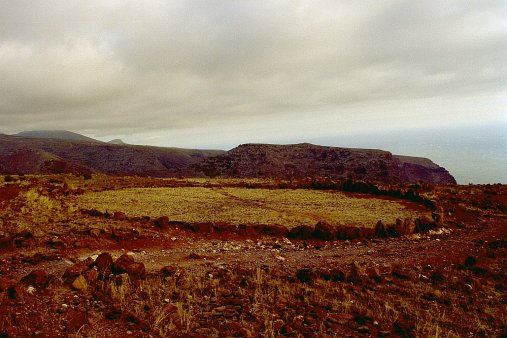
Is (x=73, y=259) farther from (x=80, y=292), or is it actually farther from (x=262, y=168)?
(x=262, y=168)

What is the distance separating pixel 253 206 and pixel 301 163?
221ft

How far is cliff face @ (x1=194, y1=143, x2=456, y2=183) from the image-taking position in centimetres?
8238

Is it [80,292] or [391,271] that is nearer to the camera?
[80,292]

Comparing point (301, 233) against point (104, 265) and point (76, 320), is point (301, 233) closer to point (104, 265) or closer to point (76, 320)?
point (104, 265)

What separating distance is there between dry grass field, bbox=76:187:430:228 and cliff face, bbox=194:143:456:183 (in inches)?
2064

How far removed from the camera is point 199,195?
2602 centimetres

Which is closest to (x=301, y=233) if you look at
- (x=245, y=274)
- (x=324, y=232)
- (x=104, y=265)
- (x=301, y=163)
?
(x=324, y=232)

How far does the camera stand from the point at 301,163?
88.1m

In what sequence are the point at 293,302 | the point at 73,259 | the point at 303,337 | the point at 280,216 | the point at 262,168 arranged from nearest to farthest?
1. the point at 303,337
2. the point at 293,302
3. the point at 73,259
4. the point at 280,216
5. the point at 262,168

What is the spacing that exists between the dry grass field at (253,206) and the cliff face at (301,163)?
52.4m

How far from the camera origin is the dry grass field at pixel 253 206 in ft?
57.6

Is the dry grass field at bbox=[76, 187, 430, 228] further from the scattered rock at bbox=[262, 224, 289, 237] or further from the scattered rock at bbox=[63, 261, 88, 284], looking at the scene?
the scattered rock at bbox=[63, 261, 88, 284]

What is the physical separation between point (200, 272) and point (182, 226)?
18.4 feet

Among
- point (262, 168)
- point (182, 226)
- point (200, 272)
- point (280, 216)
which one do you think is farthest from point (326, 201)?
point (262, 168)
